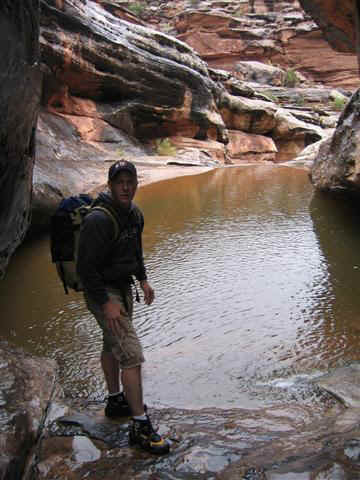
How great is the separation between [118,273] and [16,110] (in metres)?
1.64

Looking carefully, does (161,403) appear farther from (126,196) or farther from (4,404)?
(126,196)

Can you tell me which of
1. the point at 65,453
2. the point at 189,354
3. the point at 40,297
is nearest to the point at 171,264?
the point at 40,297

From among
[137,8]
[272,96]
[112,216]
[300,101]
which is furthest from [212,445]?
[137,8]

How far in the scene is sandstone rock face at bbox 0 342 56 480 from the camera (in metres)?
1.88

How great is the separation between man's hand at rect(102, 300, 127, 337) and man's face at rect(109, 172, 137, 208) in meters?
0.54

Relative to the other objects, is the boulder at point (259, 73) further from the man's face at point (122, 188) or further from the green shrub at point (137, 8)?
the man's face at point (122, 188)

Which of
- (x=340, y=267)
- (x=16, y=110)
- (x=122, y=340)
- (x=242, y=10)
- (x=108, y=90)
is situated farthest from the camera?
(x=242, y=10)

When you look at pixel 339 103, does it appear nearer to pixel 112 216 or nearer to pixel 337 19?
pixel 337 19

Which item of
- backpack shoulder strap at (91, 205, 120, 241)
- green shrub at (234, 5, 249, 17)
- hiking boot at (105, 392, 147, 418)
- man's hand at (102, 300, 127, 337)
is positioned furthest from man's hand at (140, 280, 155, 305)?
green shrub at (234, 5, 249, 17)

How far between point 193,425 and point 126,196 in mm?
1426

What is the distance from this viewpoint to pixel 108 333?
2.58 m

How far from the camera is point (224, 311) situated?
16.1 feet

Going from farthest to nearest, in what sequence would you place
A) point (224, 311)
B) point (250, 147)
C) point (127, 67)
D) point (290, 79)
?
point (290, 79) < point (250, 147) < point (127, 67) < point (224, 311)

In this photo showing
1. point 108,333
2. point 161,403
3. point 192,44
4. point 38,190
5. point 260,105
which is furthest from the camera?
point 192,44
